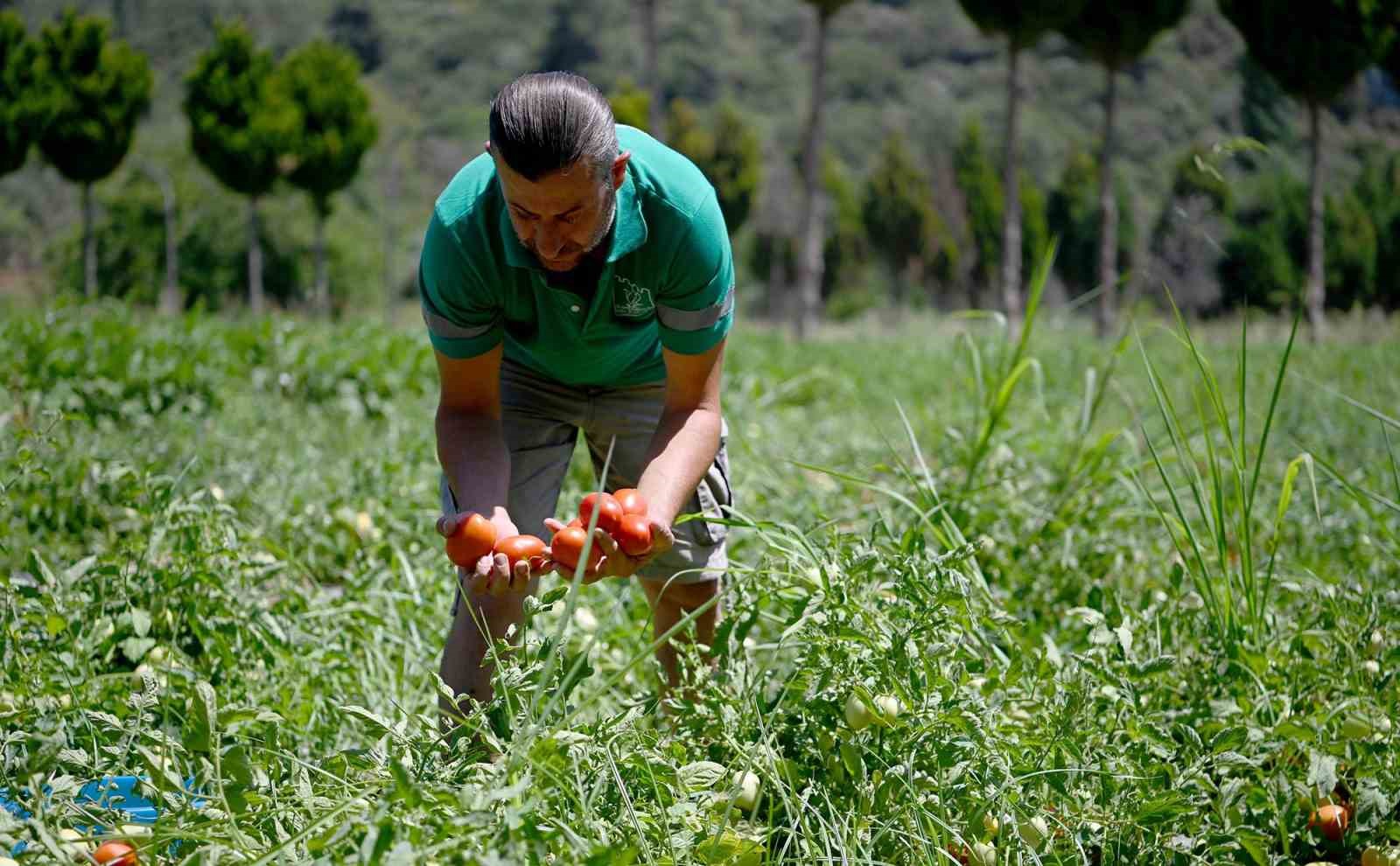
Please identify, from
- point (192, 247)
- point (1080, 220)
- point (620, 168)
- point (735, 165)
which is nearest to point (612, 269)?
point (620, 168)

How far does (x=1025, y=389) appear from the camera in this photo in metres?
7.23

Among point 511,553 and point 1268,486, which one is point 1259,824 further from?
point 1268,486

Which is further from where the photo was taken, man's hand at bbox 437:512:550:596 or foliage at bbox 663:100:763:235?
foliage at bbox 663:100:763:235

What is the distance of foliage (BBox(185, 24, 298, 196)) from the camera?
21172 mm

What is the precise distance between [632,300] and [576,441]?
402mm

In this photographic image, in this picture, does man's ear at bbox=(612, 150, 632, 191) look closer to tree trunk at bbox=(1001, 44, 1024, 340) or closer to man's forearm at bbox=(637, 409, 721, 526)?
man's forearm at bbox=(637, 409, 721, 526)

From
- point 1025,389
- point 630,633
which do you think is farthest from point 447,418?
point 1025,389

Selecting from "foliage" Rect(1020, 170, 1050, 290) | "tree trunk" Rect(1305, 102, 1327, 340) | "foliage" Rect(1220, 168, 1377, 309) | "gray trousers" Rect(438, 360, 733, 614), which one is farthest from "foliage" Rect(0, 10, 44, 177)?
"foliage" Rect(1020, 170, 1050, 290)

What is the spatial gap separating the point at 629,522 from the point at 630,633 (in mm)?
906

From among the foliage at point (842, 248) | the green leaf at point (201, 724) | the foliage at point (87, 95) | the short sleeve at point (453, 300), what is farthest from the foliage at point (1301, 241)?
the green leaf at point (201, 724)

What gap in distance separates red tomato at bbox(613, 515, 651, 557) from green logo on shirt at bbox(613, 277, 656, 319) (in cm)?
45

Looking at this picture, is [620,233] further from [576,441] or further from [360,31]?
[360,31]

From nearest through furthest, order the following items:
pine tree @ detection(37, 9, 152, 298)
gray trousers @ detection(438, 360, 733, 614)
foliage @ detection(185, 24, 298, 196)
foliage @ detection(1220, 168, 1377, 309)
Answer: gray trousers @ detection(438, 360, 733, 614), pine tree @ detection(37, 9, 152, 298), foliage @ detection(185, 24, 298, 196), foliage @ detection(1220, 168, 1377, 309)

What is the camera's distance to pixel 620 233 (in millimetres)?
1769
